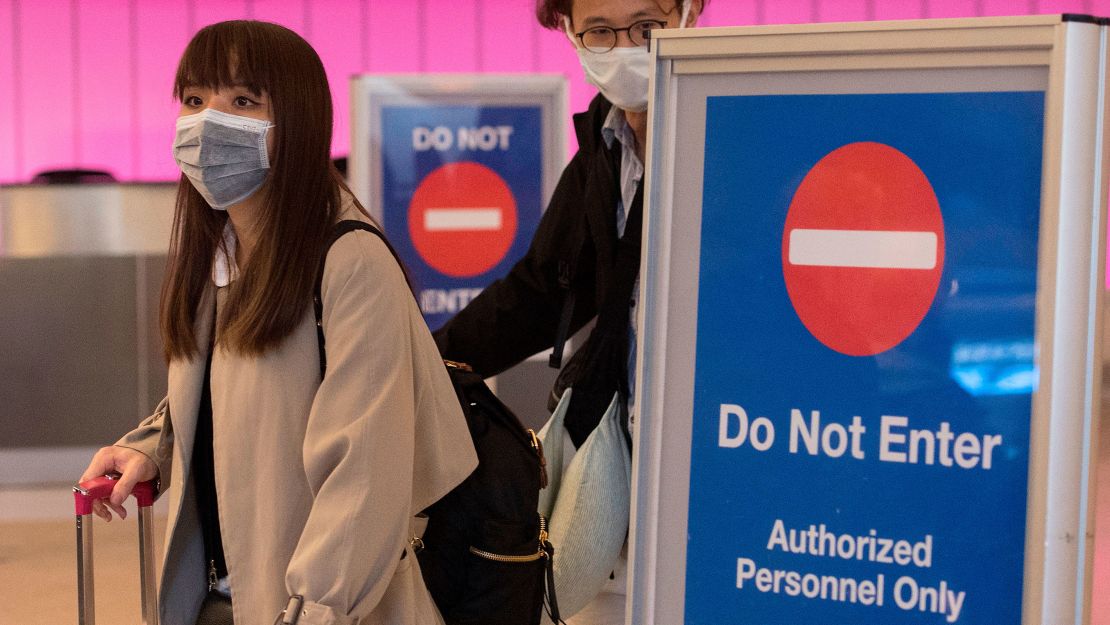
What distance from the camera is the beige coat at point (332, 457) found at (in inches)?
58.8

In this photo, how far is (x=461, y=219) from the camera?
14.1 feet

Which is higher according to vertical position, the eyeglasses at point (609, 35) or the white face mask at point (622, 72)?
the eyeglasses at point (609, 35)

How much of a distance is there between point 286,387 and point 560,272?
709 millimetres

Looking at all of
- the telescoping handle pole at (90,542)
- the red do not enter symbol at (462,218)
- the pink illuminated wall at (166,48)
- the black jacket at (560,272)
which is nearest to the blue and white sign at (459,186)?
the red do not enter symbol at (462,218)

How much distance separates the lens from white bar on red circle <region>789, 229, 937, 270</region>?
1382mm

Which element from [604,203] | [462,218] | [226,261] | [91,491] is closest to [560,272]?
[604,203]

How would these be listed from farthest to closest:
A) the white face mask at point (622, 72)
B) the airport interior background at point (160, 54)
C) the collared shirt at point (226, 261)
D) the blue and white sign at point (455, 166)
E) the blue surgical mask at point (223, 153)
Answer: the airport interior background at point (160, 54), the blue and white sign at point (455, 166), the white face mask at point (622, 72), the collared shirt at point (226, 261), the blue surgical mask at point (223, 153)

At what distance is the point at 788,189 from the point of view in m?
1.46

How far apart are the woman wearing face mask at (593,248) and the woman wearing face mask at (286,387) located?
400mm

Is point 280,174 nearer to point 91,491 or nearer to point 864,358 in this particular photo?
point 91,491

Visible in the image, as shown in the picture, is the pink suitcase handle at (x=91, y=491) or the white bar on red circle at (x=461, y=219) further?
the white bar on red circle at (x=461, y=219)

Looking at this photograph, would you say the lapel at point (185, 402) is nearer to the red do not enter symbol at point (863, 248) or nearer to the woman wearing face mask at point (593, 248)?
the woman wearing face mask at point (593, 248)

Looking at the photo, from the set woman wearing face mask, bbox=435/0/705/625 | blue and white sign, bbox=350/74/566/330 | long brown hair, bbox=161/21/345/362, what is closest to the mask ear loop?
woman wearing face mask, bbox=435/0/705/625

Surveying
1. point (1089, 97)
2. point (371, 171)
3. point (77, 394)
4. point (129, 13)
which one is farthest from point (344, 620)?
point (129, 13)
